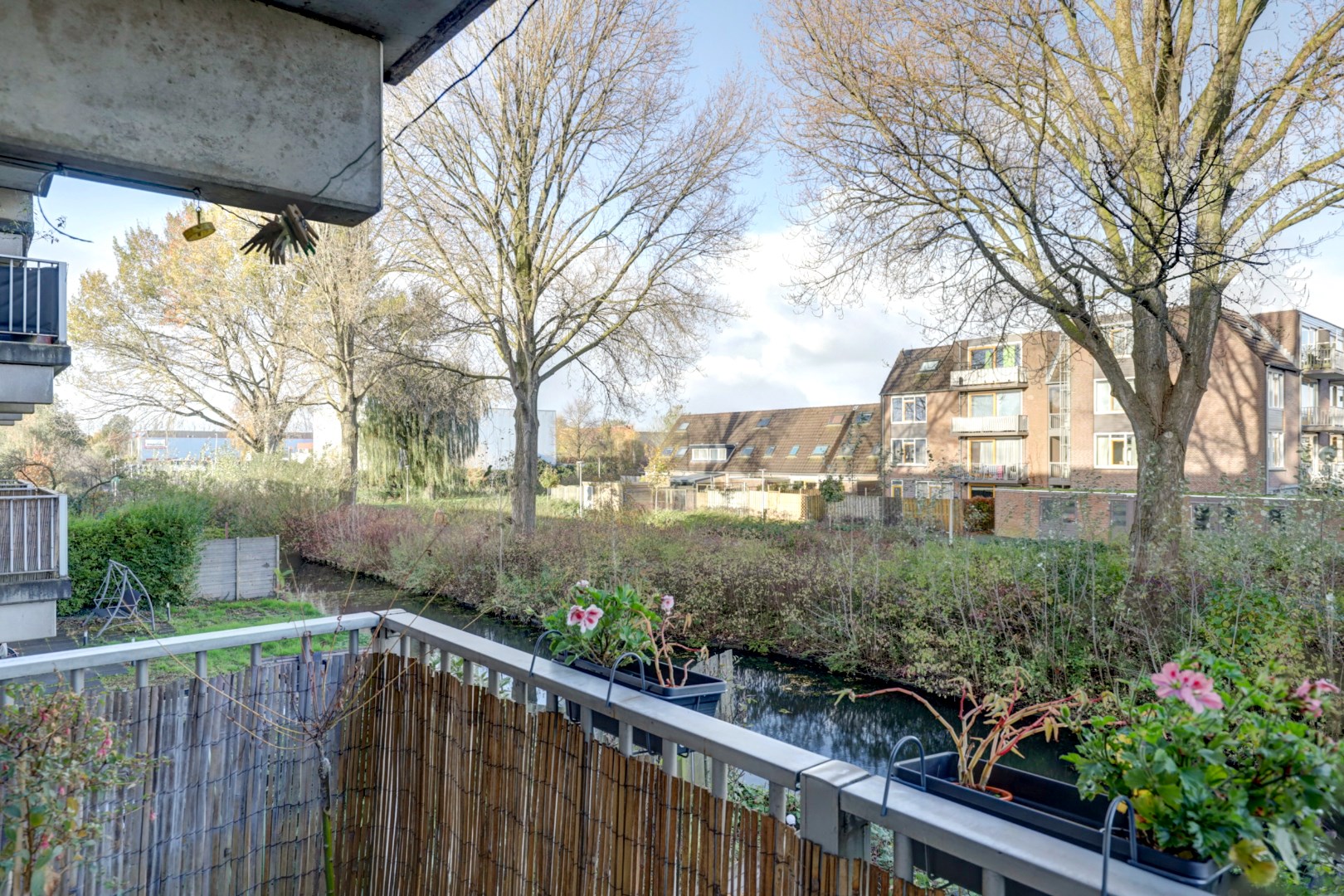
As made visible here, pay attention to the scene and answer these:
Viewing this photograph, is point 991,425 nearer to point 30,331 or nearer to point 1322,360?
point 1322,360

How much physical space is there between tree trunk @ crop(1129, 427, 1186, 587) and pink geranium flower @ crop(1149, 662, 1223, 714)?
618 cm

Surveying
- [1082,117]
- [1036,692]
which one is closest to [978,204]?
[1082,117]

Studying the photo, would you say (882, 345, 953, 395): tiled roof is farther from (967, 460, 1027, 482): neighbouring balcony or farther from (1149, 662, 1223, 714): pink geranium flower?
(1149, 662, 1223, 714): pink geranium flower

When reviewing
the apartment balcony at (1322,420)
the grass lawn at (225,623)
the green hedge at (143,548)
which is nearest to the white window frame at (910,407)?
the apartment balcony at (1322,420)

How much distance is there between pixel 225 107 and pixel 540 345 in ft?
35.5

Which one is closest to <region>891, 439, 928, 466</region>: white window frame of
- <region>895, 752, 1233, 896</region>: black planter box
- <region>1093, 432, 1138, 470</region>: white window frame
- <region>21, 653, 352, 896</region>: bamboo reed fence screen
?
<region>1093, 432, 1138, 470</region>: white window frame

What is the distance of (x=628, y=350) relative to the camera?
12.6 metres

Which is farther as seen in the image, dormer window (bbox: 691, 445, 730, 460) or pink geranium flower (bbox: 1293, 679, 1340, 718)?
dormer window (bbox: 691, 445, 730, 460)

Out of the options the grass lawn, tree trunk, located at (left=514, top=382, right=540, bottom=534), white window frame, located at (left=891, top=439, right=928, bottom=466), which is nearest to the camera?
the grass lawn

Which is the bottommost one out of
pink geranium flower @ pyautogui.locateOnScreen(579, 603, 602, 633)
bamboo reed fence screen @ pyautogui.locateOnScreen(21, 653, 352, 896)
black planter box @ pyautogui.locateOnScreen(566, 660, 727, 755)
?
bamboo reed fence screen @ pyautogui.locateOnScreen(21, 653, 352, 896)

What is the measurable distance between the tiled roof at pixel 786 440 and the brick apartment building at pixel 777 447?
0.03m

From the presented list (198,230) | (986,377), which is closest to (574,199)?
(198,230)

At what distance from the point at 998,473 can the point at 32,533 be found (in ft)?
77.3

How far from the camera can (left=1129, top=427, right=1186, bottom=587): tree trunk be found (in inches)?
259
